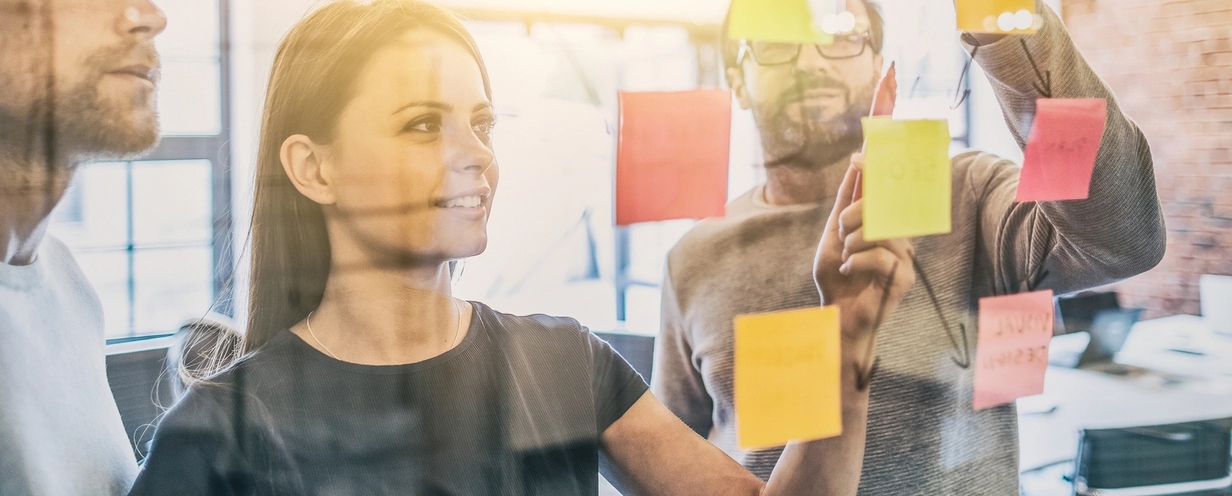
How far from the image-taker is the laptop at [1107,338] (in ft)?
3.81

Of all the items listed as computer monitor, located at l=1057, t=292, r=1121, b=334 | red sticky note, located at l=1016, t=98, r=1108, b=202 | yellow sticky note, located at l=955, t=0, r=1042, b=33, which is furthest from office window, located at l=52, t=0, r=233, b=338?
computer monitor, located at l=1057, t=292, r=1121, b=334

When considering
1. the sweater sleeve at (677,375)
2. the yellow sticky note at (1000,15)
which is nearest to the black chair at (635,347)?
the sweater sleeve at (677,375)

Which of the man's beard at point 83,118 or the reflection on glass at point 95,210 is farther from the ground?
the man's beard at point 83,118

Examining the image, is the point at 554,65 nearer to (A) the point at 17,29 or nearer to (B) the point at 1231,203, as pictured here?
(A) the point at 17,29

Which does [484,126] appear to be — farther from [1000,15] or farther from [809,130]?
[1000,15]

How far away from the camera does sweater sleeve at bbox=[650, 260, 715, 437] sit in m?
0.83

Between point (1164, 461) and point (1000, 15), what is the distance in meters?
0.78

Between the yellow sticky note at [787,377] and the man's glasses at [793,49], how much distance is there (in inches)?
10.9

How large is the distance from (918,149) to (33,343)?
0.86 meters

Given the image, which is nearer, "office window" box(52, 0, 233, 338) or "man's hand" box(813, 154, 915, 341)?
"office window" box(52, 0, 233, 338)

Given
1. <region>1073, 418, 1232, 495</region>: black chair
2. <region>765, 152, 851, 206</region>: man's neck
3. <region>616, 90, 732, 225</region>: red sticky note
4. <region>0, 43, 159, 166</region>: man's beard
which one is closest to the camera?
<region>0, 43, 159, 166</region>: man's beard

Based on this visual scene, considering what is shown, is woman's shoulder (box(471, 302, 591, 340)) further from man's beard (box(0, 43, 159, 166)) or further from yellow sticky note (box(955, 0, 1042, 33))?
yellow sticky note (box(955, 0, 1042, 33))

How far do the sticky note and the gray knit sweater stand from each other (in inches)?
1.1

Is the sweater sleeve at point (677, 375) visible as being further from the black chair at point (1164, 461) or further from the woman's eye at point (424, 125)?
the black chair at point (1164, 461)
